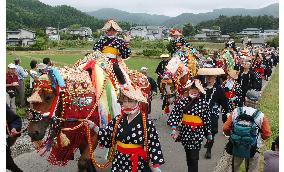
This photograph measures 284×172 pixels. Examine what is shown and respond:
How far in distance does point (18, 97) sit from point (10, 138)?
23.5 ft

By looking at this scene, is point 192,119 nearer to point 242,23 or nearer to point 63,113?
point 63,113

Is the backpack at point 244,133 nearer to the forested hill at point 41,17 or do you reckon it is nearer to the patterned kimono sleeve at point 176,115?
the patterned kimono sleeve at point 176,115

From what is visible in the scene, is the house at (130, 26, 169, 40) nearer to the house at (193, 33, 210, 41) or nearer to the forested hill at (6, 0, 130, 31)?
the forested hill at (6, 0, 130, 31)

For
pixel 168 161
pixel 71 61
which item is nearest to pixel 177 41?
pixel 168 161

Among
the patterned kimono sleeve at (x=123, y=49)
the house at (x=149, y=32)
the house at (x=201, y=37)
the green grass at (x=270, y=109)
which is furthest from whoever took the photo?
the house at (x=149, y=32)

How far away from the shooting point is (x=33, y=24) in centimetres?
11900

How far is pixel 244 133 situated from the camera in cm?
541

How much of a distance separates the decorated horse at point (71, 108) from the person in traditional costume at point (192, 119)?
1033mm

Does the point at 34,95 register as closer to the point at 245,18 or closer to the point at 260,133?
the point at 260,133

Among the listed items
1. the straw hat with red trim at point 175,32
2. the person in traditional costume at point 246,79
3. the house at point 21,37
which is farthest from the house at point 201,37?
the straw hat with red trim at point 175,32

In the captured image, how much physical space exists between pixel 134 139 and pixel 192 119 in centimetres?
188

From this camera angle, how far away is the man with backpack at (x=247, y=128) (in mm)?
5414

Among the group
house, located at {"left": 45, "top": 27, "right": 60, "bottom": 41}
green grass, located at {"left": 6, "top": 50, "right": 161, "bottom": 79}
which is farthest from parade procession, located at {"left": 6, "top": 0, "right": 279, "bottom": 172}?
house, located at {"left": 45, "top": 27, "right": 60, "bottom": 41}

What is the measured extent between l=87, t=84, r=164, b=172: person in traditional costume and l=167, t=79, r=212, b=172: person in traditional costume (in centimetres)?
158
